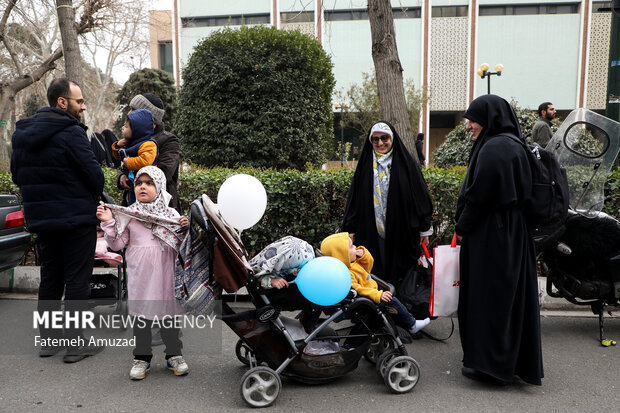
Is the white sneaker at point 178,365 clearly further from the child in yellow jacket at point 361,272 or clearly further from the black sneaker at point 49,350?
the child in yellow jacket at point 361,272

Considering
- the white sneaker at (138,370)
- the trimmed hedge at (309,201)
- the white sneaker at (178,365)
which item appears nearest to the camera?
the white sneaker at (138,370)

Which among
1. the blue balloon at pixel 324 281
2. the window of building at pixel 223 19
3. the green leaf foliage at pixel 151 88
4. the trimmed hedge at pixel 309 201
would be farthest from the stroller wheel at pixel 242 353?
the window of building at pixel 223 19

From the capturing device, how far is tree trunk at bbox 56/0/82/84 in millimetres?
7859

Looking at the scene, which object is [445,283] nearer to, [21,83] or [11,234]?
[11,234]

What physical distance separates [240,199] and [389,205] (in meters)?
1.58

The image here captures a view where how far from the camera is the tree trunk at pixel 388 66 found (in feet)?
21.2

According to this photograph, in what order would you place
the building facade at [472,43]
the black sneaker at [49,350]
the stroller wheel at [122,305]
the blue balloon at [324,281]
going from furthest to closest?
the building facade at [472,43]
the stroller wheel at [122,305]
the black sneaker at [49,350]
the blue balloon at [324,281]

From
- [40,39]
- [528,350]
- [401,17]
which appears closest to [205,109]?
[528,350]

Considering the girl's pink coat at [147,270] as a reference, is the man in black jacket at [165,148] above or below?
above

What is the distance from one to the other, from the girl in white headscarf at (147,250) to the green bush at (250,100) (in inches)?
242

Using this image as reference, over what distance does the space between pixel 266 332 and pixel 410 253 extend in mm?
1667

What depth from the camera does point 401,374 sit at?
3.33 meters

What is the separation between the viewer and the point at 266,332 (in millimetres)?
3232

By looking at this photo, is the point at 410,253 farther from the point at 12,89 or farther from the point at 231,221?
the point at 12,89
